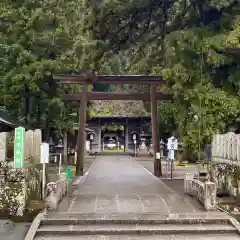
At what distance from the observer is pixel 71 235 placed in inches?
455

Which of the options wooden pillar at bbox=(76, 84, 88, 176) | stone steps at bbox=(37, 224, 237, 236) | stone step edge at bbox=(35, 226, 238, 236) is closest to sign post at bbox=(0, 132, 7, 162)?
stone steps at bbox=(37, 224, 237, 236)

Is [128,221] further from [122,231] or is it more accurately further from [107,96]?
[107,96]

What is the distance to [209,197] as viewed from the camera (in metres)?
13.8

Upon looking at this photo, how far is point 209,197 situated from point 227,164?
3304 mm

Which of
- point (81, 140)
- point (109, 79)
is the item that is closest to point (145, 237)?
point (109, 79)

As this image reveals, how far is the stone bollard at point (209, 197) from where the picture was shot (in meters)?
13.7

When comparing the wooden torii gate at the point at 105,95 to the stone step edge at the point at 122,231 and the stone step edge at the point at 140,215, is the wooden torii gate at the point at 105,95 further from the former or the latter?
the stone step edge at the point at 122,231

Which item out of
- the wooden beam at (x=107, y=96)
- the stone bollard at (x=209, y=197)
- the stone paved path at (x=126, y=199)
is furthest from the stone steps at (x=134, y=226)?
the wooden beam at (x=107, y=96)

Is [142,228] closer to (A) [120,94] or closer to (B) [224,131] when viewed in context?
(B) [224,131]

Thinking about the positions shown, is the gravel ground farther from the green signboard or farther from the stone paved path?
the green signboard

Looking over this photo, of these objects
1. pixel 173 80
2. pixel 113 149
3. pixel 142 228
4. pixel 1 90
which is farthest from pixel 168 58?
pixel 113 149

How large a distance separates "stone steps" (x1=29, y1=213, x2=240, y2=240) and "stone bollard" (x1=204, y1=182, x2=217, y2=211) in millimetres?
917

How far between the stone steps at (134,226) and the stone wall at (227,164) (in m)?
3.18

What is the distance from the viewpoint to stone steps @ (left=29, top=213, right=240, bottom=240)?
1157 centimetres
